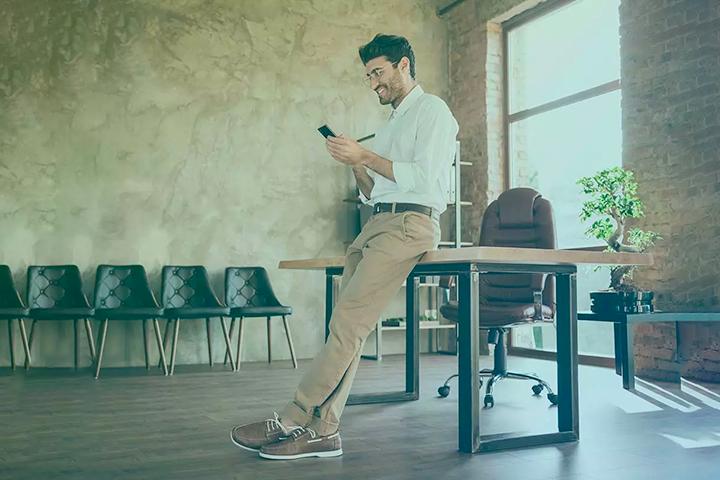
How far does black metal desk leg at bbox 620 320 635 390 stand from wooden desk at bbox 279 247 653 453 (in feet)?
5.71

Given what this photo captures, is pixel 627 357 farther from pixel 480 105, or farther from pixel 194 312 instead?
pixel 480 105

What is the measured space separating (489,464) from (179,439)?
128 cm

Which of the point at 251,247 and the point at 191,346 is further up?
the point at 251,247

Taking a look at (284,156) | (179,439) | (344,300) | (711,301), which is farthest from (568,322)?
(284,156)

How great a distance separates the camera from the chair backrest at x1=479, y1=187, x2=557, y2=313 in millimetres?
4102

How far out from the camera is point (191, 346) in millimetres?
6250

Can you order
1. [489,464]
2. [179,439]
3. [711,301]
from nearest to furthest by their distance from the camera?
[489,464] < [179,439] < [711,301]

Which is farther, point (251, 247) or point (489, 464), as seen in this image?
point (251, 247)

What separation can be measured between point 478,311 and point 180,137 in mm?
4340

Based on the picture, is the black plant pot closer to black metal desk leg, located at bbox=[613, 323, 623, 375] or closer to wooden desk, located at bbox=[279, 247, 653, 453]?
black metal desk leg, located at bbox=[613, 323, 623, 375]

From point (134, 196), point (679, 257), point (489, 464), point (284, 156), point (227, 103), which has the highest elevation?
point (227, 103)

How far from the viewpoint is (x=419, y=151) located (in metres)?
2.68

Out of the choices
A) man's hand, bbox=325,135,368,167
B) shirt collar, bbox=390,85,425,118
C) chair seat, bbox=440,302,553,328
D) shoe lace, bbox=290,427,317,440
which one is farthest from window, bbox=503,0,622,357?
shoe lace, bbox=290,427,317,440

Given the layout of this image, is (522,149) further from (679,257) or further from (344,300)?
(344,300)
